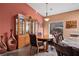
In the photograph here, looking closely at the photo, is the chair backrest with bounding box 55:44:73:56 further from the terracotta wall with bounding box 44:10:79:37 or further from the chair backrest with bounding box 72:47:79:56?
the terracotta wall with bounding box 44:10:79:37

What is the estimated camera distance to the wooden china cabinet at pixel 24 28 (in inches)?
93.4

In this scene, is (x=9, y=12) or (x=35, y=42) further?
(x=35, y=42)

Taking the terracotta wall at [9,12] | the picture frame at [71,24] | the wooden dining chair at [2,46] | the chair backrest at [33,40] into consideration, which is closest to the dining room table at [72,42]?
the picture frame at [71,24]

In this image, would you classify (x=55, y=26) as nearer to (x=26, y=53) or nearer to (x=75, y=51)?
(x=75, y=51)

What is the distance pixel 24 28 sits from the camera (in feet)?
7.95

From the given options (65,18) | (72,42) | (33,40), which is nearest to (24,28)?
(33,40)

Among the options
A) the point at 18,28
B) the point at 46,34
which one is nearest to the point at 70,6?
the point at 46,34

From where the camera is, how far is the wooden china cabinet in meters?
2.37

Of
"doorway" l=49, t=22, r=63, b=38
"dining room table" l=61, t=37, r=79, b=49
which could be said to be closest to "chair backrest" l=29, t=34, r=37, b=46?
"doorway" l=49, t=22, r=63, b=38

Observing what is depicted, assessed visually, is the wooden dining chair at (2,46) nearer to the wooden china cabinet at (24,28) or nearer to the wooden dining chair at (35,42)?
the wooden china cabinet at (24,28)

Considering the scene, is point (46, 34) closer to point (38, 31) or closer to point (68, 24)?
point (38, 31)

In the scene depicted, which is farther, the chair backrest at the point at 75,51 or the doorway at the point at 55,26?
the doorway at the point at 55,26

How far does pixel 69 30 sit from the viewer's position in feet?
7.63

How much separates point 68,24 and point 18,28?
93cm
